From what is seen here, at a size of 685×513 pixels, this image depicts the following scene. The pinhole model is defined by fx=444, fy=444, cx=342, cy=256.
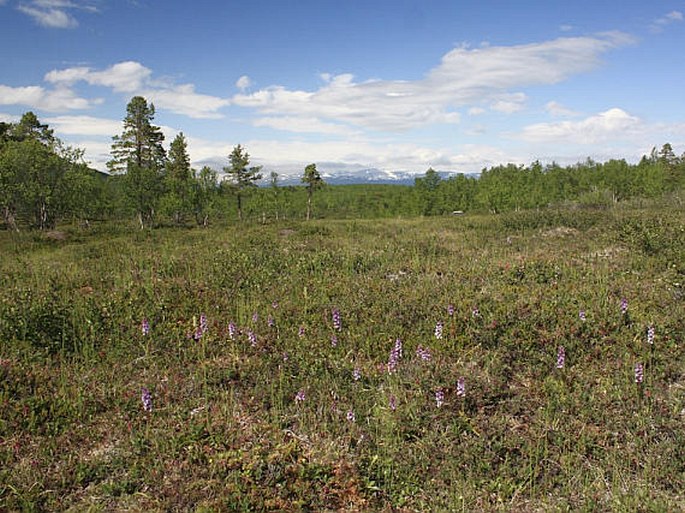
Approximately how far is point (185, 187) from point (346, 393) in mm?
45437

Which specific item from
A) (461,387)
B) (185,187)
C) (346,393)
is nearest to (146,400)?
(346,393)

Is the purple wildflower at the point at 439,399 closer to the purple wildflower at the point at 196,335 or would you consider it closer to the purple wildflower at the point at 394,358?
the purple wildflower at the point at 394,358

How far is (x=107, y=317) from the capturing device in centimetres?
906

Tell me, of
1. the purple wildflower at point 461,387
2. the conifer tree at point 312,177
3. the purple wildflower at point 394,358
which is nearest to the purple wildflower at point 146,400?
the purple wildflower at point 394,358

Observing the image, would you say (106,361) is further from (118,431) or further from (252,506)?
(252,506)

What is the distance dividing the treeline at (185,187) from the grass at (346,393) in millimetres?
23814

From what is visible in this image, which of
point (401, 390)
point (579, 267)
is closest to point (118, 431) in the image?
point (401, 390)

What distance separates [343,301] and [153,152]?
176ft

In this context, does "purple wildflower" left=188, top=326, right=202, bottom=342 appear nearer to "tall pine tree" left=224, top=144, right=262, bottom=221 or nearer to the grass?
the grass

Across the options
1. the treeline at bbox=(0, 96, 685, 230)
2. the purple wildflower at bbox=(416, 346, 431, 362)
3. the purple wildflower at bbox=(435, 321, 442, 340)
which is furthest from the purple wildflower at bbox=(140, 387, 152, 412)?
the treeline at bbox=(0, 96, 685, 230)

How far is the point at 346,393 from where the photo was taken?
21.2 feet

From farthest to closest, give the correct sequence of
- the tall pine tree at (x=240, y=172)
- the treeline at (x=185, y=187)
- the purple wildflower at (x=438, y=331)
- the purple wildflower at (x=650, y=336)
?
the tall pine tree at (x=240, y=172) → the treeline at (x=185, y=187) → the purple wildflower at (x=438, y=331) → the purple wildflower at (x=650, y=336)

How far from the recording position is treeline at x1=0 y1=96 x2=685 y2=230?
105ft

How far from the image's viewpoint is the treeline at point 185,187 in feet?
105
